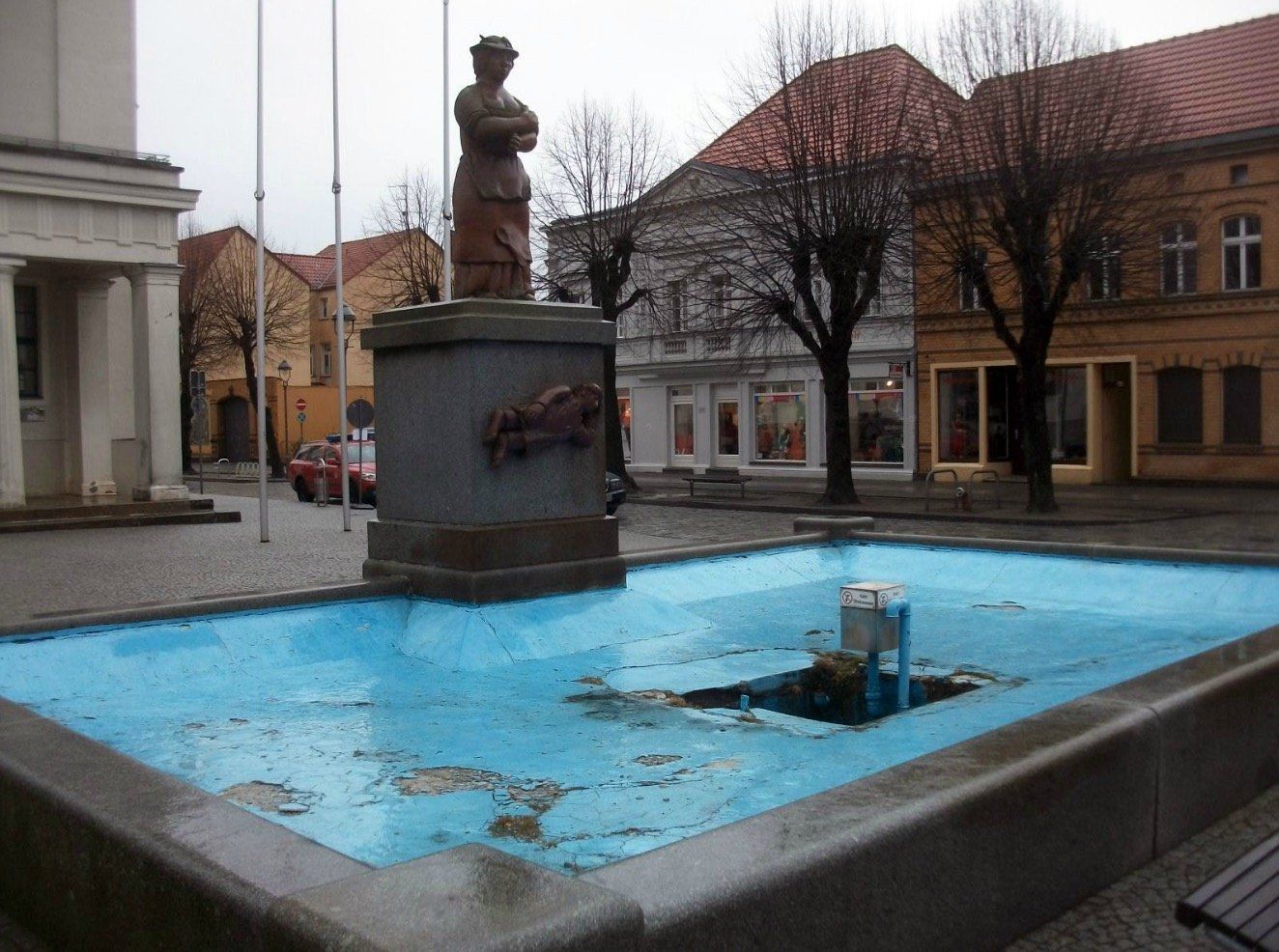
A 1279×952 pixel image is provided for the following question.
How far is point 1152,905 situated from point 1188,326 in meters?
29.2

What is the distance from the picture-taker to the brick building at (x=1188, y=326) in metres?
29.3

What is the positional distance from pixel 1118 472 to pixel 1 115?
2733 centimetres

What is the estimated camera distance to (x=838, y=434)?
27.8 m

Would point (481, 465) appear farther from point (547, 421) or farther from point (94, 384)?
point (94, 384)

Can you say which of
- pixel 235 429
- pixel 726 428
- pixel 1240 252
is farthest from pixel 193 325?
pixel 1240 252

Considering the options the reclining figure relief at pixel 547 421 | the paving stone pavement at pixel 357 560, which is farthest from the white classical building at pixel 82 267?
the reclining figure relief at pixel 547 421

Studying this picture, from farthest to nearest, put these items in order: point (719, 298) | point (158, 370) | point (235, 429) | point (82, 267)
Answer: point (235, 429) < point (719, 298) < point (82, 267) < point (158, 370)

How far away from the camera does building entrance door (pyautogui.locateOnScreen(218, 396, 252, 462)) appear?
6197 centimetres

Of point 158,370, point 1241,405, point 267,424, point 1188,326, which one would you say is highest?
point 1188,326

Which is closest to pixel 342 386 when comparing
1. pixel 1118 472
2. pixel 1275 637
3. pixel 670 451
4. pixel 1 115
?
pixel 1 115

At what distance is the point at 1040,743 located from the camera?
4.35 meters

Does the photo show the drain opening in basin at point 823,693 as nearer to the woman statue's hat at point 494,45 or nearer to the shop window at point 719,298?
the woman statue's hat at point 494,45

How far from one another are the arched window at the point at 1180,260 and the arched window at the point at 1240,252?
0.66m

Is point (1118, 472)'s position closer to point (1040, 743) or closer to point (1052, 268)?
point (1052, 268)
